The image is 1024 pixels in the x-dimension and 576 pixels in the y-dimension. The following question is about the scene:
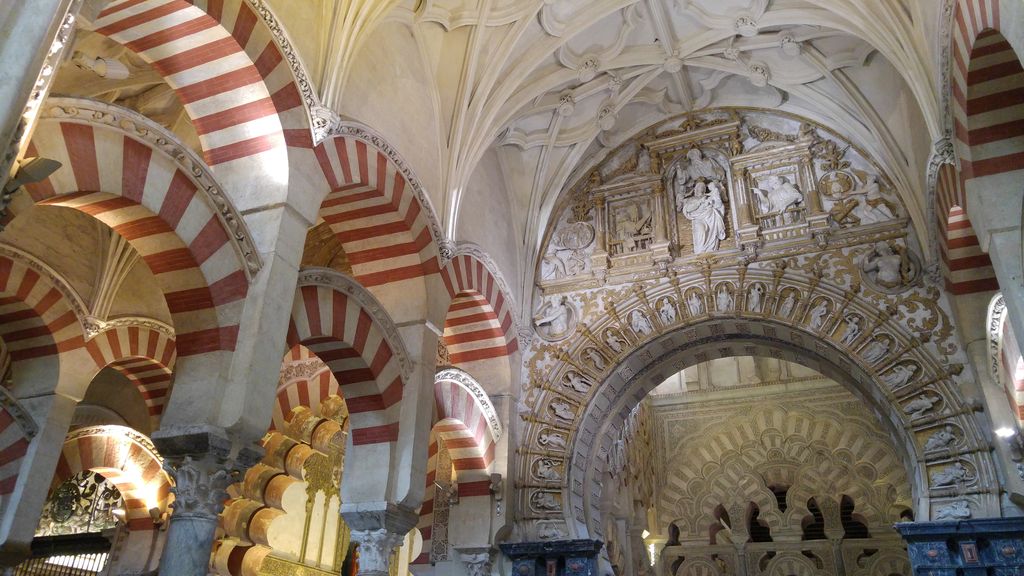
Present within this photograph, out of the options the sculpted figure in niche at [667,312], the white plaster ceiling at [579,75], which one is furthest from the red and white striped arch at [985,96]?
the sculpted figure in niche at [667,312]

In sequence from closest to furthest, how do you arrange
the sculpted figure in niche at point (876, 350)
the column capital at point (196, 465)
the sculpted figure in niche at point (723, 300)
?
the column capital at point (196, 465) → the sculpted figure in niche at point (876, 350) → the sculpted figure in niche at point (723, 300)

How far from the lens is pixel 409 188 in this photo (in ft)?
22.6

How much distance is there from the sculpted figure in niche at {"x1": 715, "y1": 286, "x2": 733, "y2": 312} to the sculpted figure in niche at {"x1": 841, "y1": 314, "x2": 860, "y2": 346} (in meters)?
1.16

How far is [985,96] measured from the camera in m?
5.14

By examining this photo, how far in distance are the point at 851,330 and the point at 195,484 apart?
620cm

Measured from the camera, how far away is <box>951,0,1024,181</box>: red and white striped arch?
484 centimetres

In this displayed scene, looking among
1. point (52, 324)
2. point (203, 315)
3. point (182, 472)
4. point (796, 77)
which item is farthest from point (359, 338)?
point (796, 77)

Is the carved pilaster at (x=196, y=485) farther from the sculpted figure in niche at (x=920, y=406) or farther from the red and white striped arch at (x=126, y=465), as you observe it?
the sculpted figure in niche at (x=920, y=406)

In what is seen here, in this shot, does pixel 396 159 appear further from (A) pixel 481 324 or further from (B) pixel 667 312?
(B) pixel 667 312

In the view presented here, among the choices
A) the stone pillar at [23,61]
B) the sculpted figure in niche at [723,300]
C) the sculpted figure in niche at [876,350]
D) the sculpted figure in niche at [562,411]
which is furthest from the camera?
the sculpted figure in niche at [562,411]

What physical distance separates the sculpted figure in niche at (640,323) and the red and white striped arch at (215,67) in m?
4.61

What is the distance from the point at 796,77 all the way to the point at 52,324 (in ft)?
25.9

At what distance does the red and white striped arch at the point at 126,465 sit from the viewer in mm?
8312

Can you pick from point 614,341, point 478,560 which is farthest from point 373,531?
point 614,341
